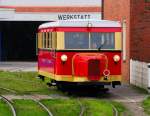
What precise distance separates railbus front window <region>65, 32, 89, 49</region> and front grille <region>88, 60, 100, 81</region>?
0.72 metres

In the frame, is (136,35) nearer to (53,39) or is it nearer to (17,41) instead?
(53,39)

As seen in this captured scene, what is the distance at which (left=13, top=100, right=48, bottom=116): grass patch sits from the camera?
703 inches

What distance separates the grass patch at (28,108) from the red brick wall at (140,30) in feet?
25.3

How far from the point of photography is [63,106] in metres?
19.3

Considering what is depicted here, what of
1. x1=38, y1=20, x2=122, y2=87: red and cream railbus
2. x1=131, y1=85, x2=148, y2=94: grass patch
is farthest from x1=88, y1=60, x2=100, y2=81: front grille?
x1=131, y1=85, x2=148, y2=94: grass patch

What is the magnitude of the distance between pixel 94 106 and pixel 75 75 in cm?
267

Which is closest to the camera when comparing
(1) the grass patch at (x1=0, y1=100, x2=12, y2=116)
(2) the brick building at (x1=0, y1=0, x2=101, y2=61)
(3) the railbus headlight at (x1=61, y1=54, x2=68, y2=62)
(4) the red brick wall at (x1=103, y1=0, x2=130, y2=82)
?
(1) the grass patch at (x1=0, y1=100, x2=12, y2=116)

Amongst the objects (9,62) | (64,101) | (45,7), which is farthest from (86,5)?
(64,101)

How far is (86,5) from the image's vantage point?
51.6 metres

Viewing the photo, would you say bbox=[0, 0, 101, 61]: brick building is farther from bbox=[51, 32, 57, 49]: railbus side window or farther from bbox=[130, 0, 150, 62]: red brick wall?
bbox=[51, 32, 57, 49]: railbus side window

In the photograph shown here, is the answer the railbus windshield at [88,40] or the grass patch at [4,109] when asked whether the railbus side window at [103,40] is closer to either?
the railbus windshield at [88,40]

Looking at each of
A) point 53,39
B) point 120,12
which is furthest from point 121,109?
point 120,12

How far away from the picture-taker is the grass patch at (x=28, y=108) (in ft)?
58.5

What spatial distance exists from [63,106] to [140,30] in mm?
8777
